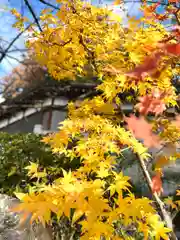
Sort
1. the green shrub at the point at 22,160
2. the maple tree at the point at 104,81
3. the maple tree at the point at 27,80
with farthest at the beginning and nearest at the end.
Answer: the maple tree at the point at 27,80
the green shrub at the point at 22,160
the maple tree at the point at 104,81

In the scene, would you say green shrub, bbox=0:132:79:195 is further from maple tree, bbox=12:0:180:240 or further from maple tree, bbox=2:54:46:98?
maple tree, bbox=2:54:46:98

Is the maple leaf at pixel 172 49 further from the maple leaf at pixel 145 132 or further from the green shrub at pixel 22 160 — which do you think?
the green shrub at pixel 22 160

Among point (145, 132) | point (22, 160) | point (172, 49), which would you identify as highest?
point (22, 160)

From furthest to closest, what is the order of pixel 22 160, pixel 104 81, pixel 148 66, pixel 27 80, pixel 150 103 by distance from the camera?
pixel 27 80 → pixel 22 160 → pixel 104 81 → pixel 150 103 → pixel 148 66

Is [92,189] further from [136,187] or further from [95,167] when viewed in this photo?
[136,187]

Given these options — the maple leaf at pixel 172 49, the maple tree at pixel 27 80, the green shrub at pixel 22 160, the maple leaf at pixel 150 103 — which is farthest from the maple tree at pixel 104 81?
the maple tree at pixel 27 80

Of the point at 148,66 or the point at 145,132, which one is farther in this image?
the point at 145,132

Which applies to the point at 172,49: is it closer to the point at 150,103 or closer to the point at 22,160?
the point at 150,103

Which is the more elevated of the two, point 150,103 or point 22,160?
point 22,160

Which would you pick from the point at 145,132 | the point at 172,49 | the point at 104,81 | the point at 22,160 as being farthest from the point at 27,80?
the point at 172,49

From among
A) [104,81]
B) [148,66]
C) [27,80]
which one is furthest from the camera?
[27,80]

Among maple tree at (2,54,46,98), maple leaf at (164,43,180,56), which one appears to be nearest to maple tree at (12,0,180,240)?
maple leaf at (164,43,180,56)

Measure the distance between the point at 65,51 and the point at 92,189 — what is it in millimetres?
1506

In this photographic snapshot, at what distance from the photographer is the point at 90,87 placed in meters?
9.62
